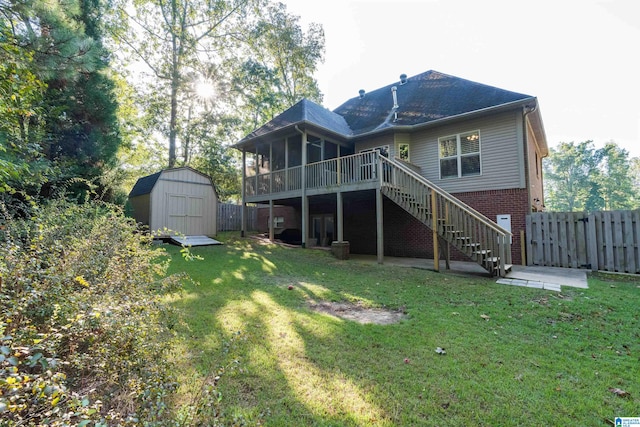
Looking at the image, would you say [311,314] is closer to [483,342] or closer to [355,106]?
[483,342]

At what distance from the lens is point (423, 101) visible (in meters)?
11.9

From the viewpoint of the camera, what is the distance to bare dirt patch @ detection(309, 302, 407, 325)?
13.2 ft

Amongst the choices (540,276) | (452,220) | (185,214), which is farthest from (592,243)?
(185,214)

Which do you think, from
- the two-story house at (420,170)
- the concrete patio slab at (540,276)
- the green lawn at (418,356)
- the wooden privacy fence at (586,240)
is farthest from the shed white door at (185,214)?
the wooden privacy fence at (586,240)

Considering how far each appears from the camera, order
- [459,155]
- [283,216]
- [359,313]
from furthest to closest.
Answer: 1. [283,216]
2. [459,155]
3. [359,313]

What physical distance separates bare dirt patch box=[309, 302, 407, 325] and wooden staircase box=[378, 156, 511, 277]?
3.85 metres

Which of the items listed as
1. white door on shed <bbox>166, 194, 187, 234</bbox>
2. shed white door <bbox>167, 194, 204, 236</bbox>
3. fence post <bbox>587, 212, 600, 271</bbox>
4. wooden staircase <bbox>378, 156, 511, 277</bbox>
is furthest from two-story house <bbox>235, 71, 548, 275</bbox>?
white door on shed <bbox>166, 194, 187, 234</bbox>

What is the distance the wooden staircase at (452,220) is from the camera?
6.88 metres

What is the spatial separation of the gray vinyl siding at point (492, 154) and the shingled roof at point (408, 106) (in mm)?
568

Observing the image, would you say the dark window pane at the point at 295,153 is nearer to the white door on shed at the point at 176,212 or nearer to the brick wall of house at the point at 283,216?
the brick wall of house at the point at 283,216

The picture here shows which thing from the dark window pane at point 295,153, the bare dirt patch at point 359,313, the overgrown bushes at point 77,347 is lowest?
the bare dirt patch at point 359,313

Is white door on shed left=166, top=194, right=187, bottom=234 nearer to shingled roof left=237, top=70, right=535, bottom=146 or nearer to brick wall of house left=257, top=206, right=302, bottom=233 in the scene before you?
shingled roof left=237, top=70, right=535, bottom=146

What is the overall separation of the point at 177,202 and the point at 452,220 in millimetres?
11612

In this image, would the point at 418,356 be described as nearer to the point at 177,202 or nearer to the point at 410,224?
the point at 410,224
